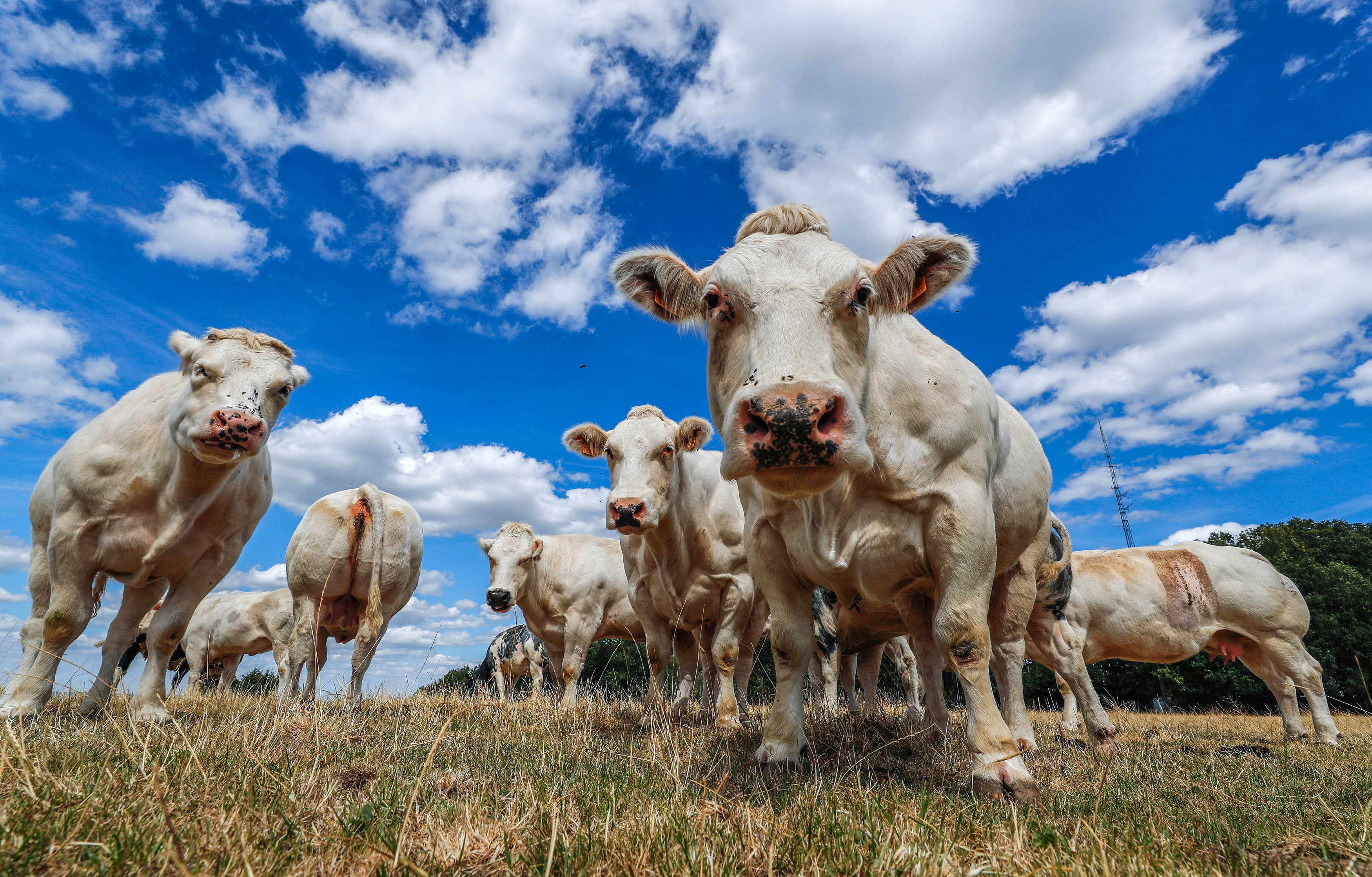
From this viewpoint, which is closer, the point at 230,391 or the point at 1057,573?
the point at 230,391

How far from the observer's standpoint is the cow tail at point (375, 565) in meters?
8.55

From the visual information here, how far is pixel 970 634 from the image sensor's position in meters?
3.51

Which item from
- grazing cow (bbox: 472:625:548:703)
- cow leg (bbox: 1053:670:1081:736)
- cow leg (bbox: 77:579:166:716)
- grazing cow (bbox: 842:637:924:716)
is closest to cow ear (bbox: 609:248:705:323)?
grazing cow (bbox: 842:637:924:716)

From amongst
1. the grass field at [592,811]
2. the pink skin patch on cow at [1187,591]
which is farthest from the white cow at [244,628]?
the pink skin patch on cow at [1187,591]

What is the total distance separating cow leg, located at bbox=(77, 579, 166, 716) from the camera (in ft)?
20.2

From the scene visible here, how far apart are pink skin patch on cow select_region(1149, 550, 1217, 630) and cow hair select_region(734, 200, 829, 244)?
10517 mm

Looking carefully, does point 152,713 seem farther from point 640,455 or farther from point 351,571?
point 640,455

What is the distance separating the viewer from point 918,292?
4.10 metres

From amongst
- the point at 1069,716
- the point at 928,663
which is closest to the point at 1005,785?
the point at 928,663

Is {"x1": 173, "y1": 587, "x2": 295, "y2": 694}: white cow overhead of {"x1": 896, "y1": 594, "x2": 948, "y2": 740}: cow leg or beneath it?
overhead

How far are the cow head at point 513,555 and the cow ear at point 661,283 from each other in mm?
9219

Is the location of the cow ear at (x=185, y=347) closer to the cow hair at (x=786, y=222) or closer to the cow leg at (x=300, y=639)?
the cow leg at (x=300, y=639)

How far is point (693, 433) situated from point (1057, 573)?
3.89m

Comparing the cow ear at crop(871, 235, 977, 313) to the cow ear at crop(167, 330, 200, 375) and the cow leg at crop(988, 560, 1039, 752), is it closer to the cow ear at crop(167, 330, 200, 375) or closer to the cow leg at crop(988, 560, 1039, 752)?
the cow leg at crop(988, 560, 1039, 752)
